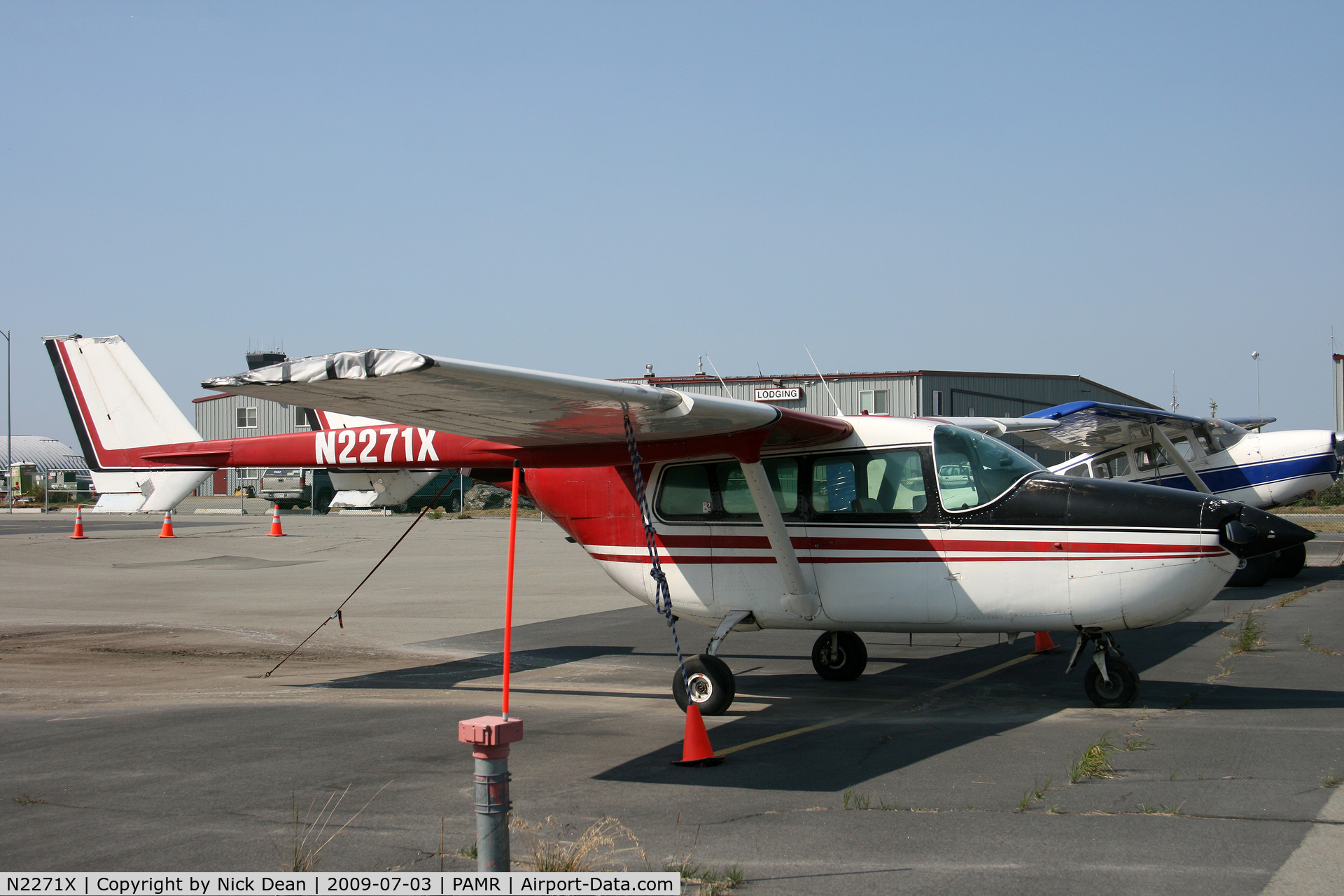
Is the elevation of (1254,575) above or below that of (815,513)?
below

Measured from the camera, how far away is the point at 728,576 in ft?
A: 29.1

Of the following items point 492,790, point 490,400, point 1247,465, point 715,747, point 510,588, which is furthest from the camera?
point 1247,465

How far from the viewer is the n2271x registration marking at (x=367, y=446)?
9.57 meters

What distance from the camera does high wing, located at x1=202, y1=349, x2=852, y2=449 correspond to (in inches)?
208

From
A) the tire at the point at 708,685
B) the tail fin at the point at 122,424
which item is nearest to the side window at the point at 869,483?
the tire at the point at 708,685

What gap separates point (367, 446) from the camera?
31.8ft

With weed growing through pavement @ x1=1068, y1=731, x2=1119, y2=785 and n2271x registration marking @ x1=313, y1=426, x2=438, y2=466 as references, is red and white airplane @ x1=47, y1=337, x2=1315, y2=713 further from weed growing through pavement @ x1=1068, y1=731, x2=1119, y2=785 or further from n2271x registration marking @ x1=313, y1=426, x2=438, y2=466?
weed growing through pavement @ x1=1068, y1=731, x2=1119, y2=785

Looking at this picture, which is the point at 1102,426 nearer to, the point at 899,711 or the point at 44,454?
the point at 899,711

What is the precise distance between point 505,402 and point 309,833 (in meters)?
2.76

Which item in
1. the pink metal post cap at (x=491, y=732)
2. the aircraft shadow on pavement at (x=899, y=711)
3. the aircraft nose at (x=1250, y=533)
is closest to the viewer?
the pink metal post cap at (x=491, y=732)

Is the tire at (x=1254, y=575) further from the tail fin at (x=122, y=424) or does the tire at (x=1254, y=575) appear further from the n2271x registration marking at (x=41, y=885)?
the n2271x registration marking at (x=41, y=885)

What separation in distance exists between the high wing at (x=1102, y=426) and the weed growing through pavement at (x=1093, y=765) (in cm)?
874

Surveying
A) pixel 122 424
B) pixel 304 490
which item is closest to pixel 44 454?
pixel 304 490

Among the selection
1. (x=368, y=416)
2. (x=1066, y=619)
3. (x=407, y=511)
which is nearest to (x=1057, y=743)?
(x=1066, y=619)
